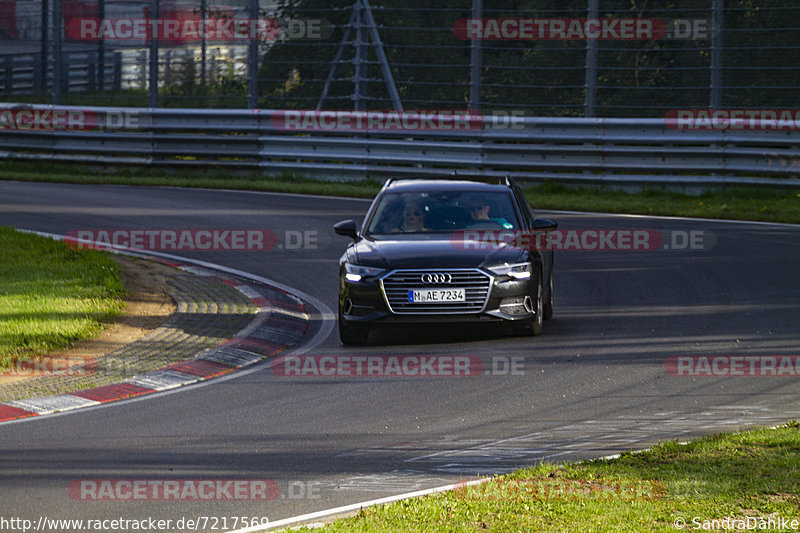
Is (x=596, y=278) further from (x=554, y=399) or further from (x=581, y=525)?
(x=581, y=525)

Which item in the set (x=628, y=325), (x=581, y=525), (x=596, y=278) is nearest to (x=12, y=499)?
(x=581, y=525)

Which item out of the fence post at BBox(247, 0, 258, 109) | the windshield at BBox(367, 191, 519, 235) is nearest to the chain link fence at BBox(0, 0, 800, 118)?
the fence post at BBox(247, 0, 258, 109)

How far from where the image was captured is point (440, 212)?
11.9 metres

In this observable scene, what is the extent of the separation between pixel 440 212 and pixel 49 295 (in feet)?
13.6

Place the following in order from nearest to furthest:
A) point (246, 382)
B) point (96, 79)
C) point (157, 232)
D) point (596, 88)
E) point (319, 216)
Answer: point (246, 382) < point (157, 232) < point (319, 216) < point (596, 88) < point (96, 79)

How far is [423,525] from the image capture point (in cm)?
573

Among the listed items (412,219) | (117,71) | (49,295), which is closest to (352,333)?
(412,219)

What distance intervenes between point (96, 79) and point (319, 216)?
28.9ft

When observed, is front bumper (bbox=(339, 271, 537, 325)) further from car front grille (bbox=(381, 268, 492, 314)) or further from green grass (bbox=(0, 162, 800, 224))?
green grass (bbox=(0, 162, 800, 224))

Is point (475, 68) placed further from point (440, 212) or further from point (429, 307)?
point (429, 307)

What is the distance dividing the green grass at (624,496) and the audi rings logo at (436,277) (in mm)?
3881

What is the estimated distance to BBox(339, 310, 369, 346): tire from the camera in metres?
10.9

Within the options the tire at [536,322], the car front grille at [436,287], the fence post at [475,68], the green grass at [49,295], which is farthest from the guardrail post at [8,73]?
the tire at [536,322]

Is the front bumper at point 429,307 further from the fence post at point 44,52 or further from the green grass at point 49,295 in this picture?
the fence post at point 44,52
